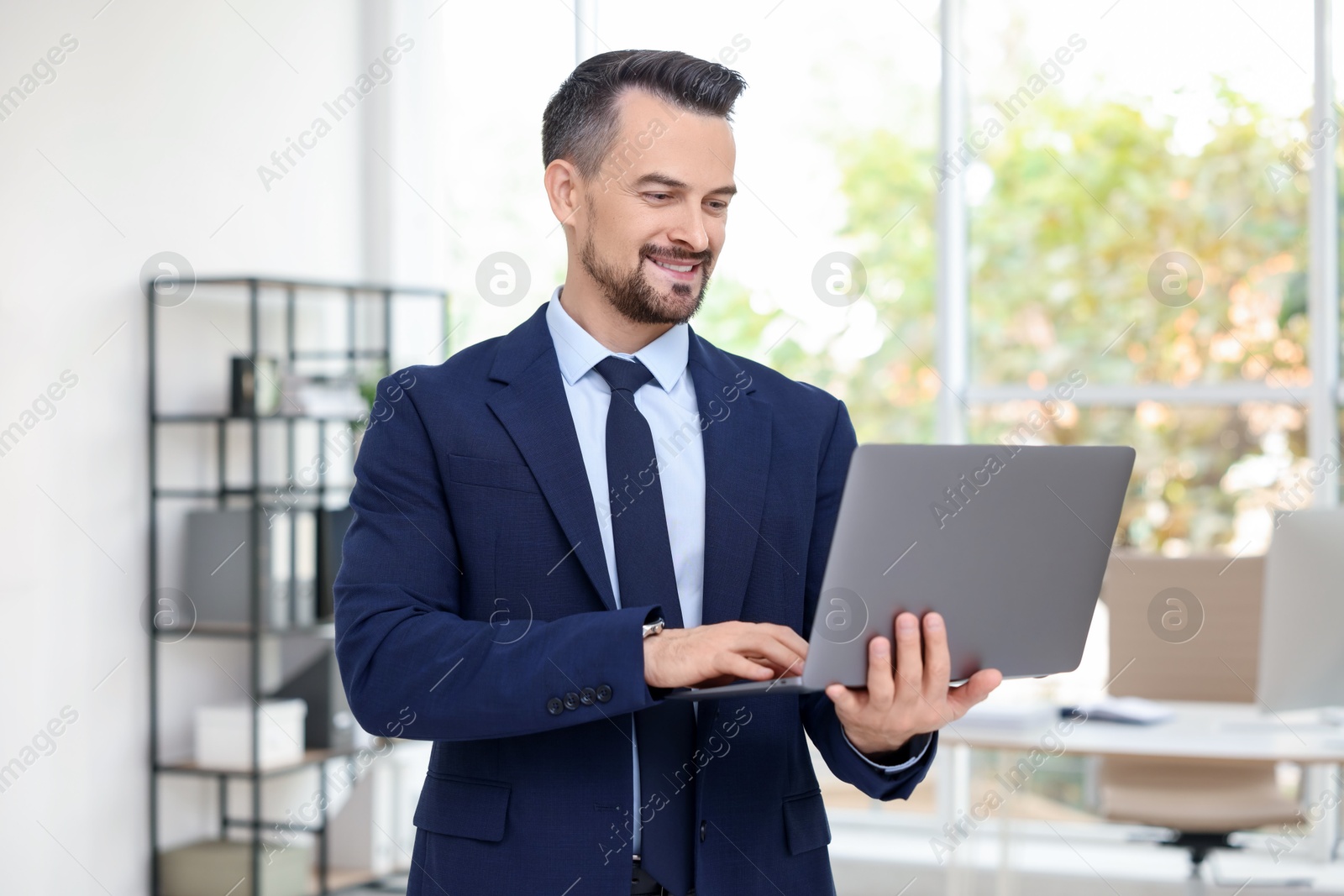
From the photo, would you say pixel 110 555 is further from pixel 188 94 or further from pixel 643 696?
pixel 643 696

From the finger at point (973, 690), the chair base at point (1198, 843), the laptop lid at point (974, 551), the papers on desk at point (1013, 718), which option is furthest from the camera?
the chair base at point (1198, 843)

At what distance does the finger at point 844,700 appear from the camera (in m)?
1.19

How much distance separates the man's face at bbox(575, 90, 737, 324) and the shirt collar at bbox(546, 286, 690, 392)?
2.1 inches

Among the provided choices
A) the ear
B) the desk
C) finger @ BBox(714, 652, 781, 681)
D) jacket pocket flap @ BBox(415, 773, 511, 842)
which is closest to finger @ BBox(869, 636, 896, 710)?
finger @ BBox(714, 652, 781, 681)

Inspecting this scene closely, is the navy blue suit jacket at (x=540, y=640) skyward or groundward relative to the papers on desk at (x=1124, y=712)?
skyward

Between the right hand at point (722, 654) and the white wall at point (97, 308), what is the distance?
8.57 ft

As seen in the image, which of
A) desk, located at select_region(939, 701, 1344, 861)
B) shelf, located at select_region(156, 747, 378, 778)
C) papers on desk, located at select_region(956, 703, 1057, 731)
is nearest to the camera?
desk, located at select_region(939, 701, 1344, 861)

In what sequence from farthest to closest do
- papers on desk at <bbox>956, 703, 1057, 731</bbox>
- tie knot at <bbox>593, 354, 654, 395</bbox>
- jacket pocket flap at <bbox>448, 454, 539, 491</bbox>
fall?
papers on desk at <bbox>956, 703, 1057, 731</bbox>, tie knot at <bbox>593, 354, 654, 395</bbox>, jacket pocket flap at <bbox>448, 454, 539, 491</bbox>

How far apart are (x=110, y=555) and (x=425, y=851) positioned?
2571 millimetres

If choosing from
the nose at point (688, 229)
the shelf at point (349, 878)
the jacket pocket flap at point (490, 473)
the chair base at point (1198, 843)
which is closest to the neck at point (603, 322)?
the nose at point (688, 229)

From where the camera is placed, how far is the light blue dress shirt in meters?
1.40

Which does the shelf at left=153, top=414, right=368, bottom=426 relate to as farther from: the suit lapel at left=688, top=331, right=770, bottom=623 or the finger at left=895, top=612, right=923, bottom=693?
the finger at left=895, top=612, right=923, bottom=693

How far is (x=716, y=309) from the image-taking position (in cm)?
456

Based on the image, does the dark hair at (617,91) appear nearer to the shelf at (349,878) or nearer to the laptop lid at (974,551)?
the laptop lid at (974,551)
